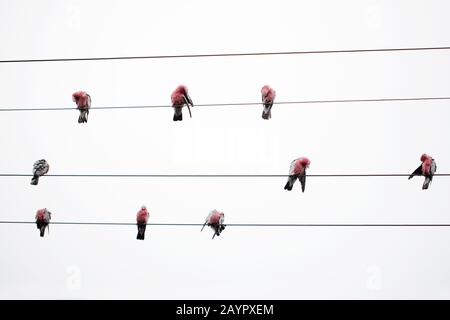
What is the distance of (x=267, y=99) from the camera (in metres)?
2.29

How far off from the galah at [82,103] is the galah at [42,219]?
0.56 metres

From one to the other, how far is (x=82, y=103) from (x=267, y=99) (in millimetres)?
971

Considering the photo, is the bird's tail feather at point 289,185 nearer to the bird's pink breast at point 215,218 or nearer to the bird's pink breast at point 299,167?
the bird's pink breast at point 299,167

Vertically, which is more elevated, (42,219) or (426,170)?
(426,170)

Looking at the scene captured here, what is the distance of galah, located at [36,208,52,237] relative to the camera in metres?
2.43

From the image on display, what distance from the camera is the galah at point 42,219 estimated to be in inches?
95.5

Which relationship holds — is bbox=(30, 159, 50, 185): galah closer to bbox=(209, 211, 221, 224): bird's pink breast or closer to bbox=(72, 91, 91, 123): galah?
bbox=(72, 91, 91, 123): galah

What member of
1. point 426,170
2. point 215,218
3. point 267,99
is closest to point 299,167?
point 267,99

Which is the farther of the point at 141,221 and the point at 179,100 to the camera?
the point at 141,221

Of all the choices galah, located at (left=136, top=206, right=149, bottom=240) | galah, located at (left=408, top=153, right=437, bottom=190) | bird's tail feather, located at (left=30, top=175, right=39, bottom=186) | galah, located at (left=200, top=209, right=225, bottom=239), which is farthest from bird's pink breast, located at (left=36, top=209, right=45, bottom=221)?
galah, located at (left=408, top=153, right=437, bottom=190)

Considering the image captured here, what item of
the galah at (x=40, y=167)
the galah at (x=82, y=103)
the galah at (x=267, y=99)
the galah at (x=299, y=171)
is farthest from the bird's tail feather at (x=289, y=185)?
the galah at (x=40, y=167)
